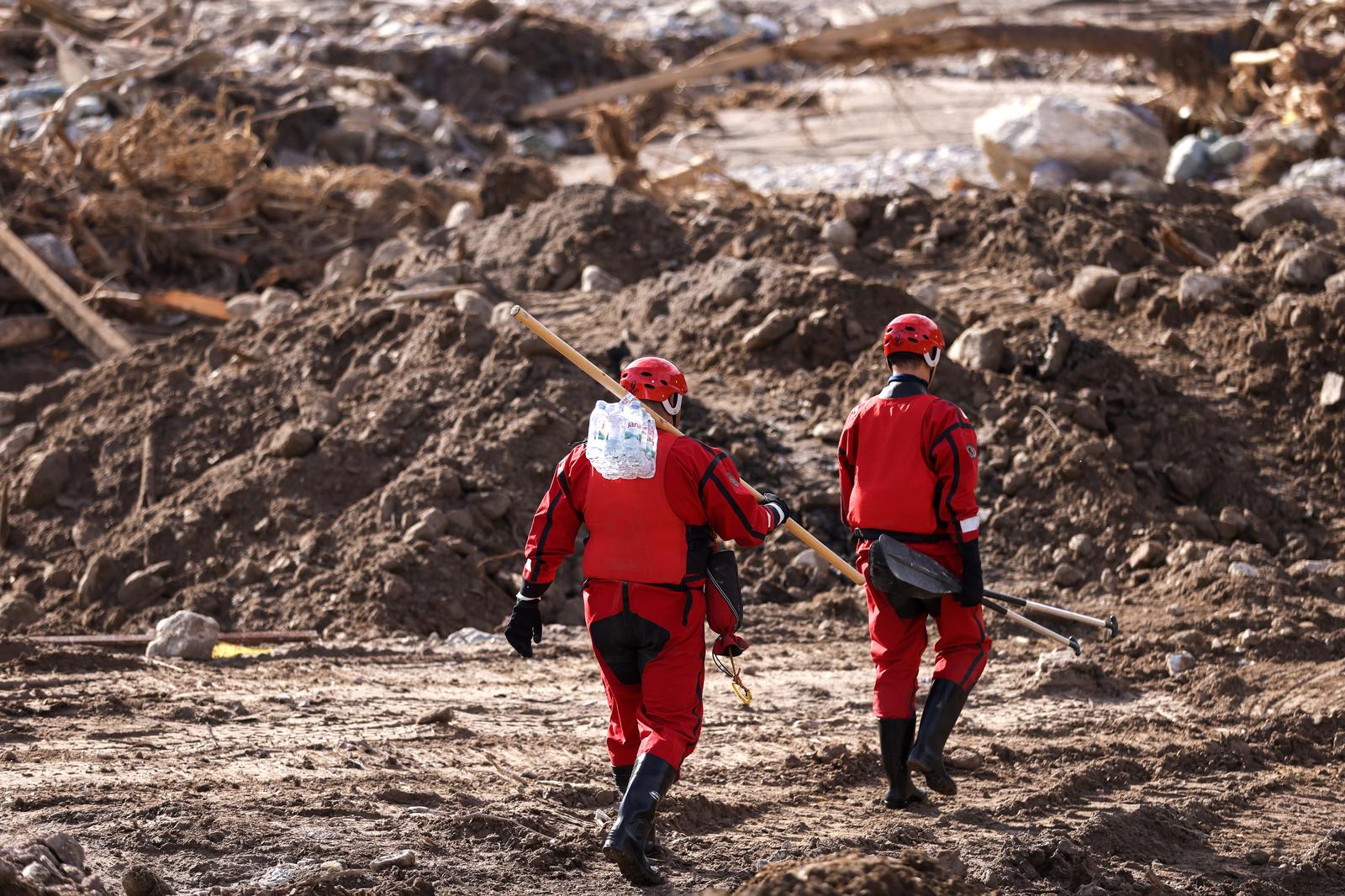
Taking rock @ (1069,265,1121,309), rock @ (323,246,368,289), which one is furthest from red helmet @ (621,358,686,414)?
rock @ (323,246,368,289)

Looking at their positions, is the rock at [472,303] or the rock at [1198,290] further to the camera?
the rock at [472,303]

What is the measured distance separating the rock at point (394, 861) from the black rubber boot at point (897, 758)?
1760 mm

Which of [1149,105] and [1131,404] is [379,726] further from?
[1149,105]

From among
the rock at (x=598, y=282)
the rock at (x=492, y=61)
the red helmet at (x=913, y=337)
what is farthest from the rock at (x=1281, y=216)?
the rock at (x=492, y=61)

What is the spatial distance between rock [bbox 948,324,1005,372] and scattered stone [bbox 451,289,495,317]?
320 centimetres

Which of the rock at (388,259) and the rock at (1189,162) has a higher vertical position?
the rock at (388,259)

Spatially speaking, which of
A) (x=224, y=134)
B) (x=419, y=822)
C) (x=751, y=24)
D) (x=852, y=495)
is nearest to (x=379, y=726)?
(x=419, y=822)

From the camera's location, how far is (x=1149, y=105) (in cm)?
1673

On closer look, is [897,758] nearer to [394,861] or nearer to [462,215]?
[394,861]

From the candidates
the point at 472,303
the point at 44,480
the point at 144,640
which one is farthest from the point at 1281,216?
the point at 44,480

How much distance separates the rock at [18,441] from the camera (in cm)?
1055

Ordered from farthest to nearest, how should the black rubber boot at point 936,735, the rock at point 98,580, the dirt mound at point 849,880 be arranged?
the rock at point 98,580 < the black rubber boot at point 936,735 < the dirt mound at point 849,880

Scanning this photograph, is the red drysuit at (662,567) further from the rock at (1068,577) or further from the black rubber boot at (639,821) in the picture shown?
the rock at (1068,577)

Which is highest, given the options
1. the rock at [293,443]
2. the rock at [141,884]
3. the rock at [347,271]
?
the rock at [141,884]
